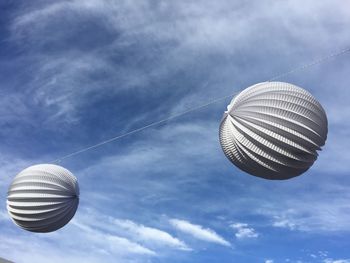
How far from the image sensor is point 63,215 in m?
28.0

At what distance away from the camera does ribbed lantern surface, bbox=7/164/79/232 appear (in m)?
26.6

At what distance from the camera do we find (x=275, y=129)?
16.7 metres

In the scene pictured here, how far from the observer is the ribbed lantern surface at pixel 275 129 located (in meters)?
16.8

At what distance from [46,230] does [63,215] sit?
6.24 feet

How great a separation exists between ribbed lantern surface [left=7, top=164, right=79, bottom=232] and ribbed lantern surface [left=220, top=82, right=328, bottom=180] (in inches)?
554

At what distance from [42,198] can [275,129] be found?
16615mm

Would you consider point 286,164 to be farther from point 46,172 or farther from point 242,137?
point 46,172

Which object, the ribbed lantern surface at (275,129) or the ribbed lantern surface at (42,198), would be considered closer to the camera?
the ribbed lantern surface at (275,129)

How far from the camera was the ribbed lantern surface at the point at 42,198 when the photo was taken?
26595 millimetres

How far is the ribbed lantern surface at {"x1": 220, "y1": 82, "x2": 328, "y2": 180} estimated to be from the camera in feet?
55.0

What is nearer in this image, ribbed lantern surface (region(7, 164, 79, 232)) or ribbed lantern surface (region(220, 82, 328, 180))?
ribbed lantern surface (region(220, 82, 328, 180))

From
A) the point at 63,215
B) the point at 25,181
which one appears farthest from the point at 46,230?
the point at 25,181

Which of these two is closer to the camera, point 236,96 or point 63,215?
point 236,96

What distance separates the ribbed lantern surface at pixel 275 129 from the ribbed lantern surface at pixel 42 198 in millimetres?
14061
